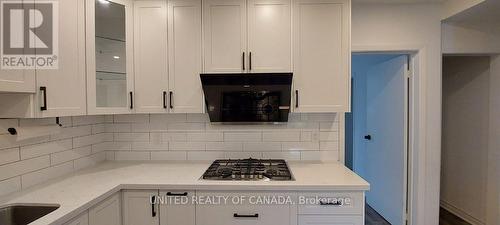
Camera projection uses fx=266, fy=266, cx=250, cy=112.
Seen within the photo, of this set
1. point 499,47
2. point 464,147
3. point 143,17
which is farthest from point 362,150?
point 143,17

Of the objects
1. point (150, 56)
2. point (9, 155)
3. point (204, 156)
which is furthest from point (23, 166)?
point (204, 156)

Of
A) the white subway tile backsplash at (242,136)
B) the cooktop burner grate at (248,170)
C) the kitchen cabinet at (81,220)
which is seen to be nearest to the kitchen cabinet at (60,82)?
the kitchen cabinet at (81,220)

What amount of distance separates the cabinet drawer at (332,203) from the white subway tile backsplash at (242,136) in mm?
784

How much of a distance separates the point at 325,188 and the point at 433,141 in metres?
1.50

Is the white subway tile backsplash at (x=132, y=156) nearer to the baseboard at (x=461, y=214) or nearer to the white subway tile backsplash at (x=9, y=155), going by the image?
the white subway tile backsplash at (x=9, y=155)

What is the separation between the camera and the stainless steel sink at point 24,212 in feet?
4.55

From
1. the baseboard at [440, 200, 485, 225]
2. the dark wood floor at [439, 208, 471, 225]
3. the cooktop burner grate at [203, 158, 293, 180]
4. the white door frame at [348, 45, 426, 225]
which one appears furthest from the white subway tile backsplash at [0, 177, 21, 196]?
the baseboard at [440, 200, 485, 225]

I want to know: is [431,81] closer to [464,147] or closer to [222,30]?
[464,147]

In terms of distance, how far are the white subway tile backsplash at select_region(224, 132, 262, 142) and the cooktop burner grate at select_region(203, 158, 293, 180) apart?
0.63 feet

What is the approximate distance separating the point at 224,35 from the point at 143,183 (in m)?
1.23

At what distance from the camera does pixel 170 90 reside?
212cm

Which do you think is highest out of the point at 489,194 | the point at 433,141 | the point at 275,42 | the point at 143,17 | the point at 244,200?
the point at 143,17

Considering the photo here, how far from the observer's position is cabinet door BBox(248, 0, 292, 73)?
80.9 inches

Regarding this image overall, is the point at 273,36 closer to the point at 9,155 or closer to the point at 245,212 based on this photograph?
the point at 245,212
